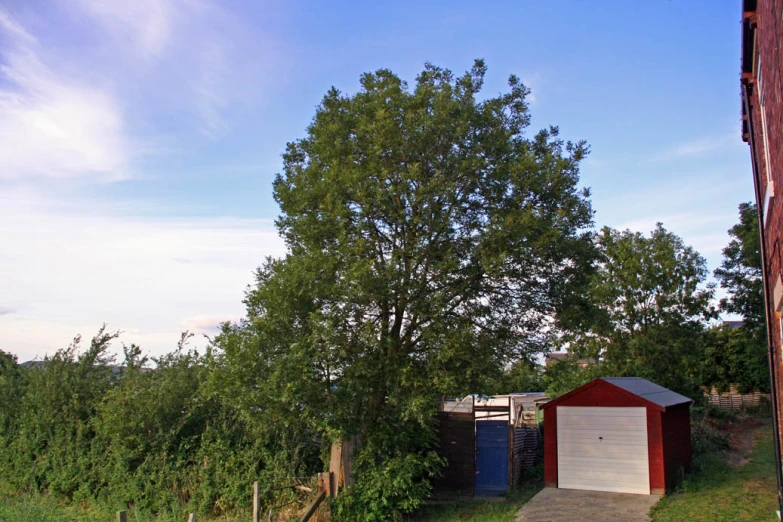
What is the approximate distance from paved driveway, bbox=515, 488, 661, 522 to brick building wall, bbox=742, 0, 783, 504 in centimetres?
452

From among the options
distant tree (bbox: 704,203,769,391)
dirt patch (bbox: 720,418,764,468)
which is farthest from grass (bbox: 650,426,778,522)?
distant tree (bbox: 704,203,769,391)

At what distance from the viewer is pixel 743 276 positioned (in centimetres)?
3331

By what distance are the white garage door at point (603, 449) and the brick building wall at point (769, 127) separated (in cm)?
605

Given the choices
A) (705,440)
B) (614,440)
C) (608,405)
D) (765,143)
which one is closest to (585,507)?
(614,440)

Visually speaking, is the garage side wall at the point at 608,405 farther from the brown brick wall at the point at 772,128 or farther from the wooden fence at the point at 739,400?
the wooden fence at the point at 739,400

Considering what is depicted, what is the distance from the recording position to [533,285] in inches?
510

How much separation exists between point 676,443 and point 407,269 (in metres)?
8.38

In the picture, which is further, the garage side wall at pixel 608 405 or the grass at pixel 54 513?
the garage side wall at pixel 608 405

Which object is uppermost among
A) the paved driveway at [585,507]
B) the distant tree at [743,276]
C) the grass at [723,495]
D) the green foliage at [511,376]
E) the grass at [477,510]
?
the distant tree at [743,276]

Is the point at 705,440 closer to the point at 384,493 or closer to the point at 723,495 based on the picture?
the point at 723,495

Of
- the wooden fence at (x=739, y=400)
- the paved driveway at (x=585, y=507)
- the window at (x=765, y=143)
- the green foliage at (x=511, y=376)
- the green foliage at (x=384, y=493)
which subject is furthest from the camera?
the wooden fence at (x=739, y=400)

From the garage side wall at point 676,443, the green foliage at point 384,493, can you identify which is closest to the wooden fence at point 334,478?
the green foliage at point 384,493

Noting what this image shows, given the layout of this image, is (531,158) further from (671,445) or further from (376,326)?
(671,445)

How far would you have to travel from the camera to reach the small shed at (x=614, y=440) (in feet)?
44.9
